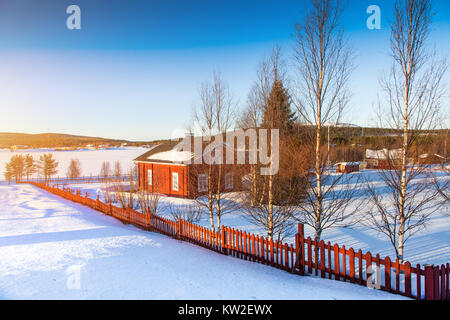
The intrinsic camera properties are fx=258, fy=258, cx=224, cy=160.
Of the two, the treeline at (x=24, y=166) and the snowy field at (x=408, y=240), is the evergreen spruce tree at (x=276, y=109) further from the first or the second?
the treeline at (x=24, y=166)

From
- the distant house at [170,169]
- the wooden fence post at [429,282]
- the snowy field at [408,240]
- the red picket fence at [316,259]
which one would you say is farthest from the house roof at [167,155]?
the wooden fence post at [429,282]

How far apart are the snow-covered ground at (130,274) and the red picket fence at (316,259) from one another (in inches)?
15.4

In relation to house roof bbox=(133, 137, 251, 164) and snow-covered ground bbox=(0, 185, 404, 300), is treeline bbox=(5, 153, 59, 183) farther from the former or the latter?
snow-covered ground bbox=(0, 185, 404, 300)

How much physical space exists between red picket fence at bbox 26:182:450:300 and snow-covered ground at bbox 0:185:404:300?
0.39 meters

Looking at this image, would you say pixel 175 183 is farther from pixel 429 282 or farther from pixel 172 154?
pixel 429 282

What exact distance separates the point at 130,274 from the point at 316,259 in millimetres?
4475

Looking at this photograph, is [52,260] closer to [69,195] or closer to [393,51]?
[393,51]

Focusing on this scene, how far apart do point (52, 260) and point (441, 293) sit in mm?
8571

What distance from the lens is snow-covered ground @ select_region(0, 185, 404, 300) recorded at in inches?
182

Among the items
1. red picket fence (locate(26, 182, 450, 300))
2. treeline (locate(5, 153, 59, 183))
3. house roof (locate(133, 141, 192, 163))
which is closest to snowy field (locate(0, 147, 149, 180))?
treeline (locate(5, 153, 59, 183))

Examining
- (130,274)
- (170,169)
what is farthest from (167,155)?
(130,274)

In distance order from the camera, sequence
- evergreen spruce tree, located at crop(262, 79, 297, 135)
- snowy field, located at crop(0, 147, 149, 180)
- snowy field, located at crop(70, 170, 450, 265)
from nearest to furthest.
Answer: evergreen spruce tree, located at crop(262, 79, 297, 135) < snowy field, located at crop(70, 170, 450, 265) < snowy field, located at crop(0, 147, 149, 180)

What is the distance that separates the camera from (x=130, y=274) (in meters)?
5.46
